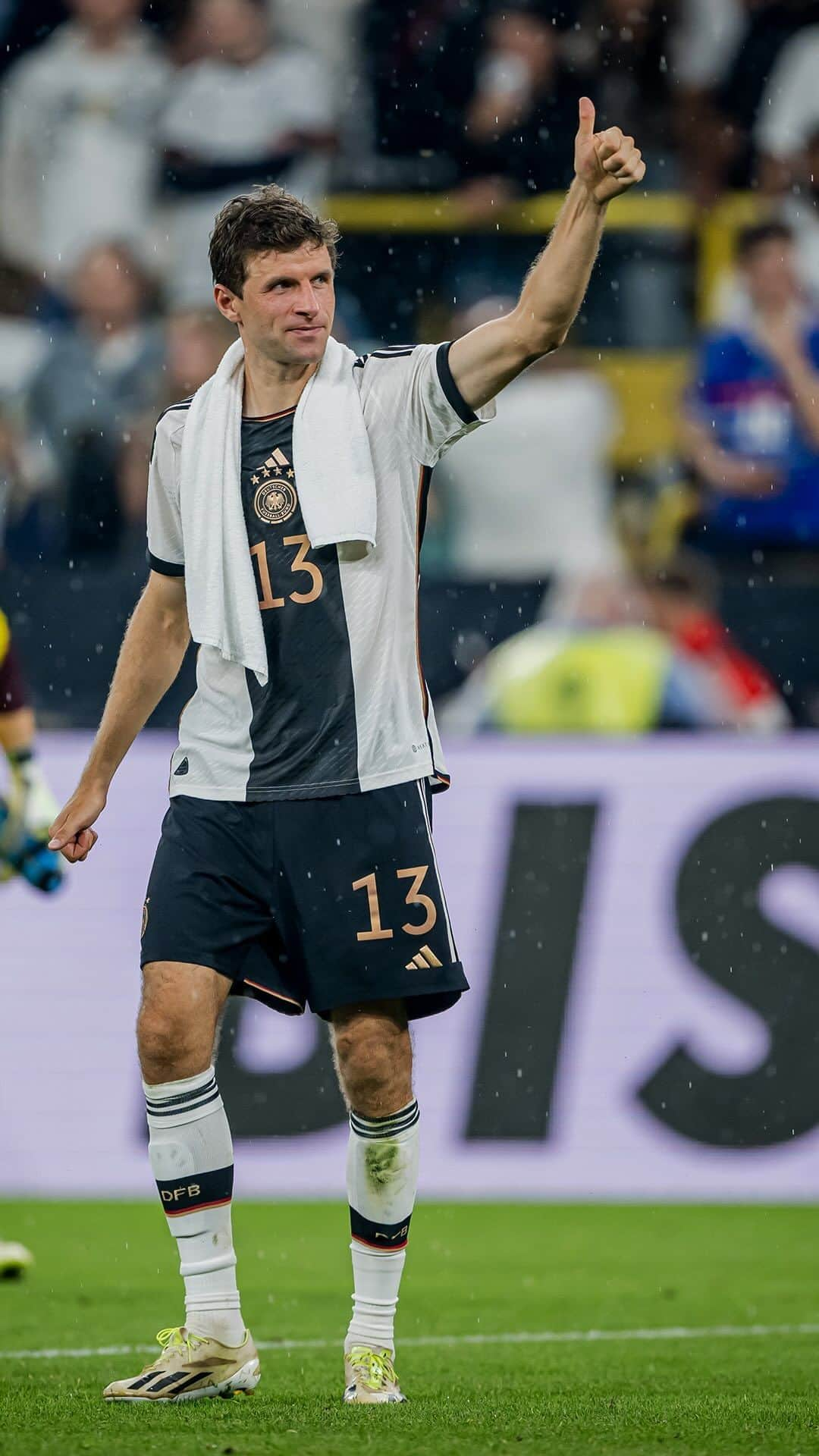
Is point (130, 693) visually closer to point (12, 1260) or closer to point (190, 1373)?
point (190, 1373)

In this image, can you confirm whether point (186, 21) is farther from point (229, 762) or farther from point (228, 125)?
point (229, 762)

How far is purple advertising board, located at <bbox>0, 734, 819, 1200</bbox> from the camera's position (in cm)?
684

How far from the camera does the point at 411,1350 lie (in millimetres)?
4566

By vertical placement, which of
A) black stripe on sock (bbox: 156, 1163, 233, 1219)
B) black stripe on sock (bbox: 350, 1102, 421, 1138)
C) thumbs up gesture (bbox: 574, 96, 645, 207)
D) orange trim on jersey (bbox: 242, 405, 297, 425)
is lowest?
black stripe on sock (bbox: 156, 1163, 233, 1219)

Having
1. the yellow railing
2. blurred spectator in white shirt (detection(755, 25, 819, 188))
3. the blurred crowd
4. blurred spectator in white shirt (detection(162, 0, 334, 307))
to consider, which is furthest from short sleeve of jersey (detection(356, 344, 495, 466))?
blurred spectator in white shirt (detection(755, 25, 819, 188))

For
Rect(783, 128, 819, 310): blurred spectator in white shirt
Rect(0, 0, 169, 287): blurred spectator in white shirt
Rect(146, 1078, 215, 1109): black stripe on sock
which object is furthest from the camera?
Rect(0, 0, 169, 287): blurred spectator in white shirt

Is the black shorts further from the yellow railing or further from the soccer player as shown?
the yellow railing

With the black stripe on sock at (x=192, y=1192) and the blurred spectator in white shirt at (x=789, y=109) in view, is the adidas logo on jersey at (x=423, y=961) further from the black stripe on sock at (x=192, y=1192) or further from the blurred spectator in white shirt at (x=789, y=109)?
the blurred spectator in white shirt at (x=789, y=109)

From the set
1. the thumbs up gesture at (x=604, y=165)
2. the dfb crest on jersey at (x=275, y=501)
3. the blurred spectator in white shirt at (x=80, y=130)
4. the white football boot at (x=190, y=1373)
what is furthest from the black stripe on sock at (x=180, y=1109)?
the blurred spectator in white shirt at (x=80, y=130)

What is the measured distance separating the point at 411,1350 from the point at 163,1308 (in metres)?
0.87

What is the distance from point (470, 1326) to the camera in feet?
16.3

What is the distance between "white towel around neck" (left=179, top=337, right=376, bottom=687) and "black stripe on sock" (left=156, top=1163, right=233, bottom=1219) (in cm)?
90

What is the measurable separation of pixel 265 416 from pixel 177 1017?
1108 millimetres

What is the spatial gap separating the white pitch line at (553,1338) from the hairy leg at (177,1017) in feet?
A: 3.35
